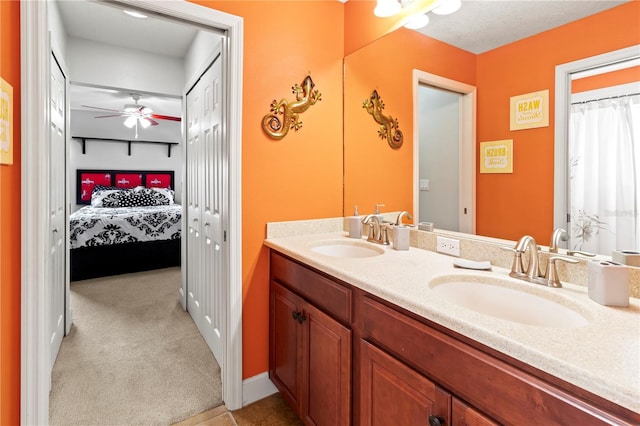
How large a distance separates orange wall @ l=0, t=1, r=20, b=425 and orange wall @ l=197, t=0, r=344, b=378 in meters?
0.86

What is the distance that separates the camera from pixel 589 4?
42.8 inches

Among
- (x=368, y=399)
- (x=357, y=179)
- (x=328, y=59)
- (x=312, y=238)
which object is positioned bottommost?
(x=368, y=399)

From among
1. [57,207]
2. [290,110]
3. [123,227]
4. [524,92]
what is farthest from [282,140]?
[123,227]

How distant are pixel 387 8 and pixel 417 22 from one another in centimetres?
21

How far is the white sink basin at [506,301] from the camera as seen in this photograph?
3.23 ft

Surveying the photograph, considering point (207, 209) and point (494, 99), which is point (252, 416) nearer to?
point (207, 209)

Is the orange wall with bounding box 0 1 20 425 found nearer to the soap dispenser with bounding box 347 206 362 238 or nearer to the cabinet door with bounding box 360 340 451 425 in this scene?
the cabinet door with bounding box 360 340 451 425

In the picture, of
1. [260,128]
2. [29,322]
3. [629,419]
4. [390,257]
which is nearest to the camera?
[629,419]

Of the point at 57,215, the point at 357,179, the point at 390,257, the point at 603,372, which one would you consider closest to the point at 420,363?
the point at 603,372

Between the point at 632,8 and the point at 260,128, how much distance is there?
157 centimetres

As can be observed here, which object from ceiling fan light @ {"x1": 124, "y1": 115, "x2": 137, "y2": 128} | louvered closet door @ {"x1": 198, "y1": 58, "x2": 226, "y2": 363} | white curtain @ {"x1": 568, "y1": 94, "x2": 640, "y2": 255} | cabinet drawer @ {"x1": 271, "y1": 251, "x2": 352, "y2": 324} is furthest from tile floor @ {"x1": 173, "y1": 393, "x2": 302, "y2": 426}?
ceiling fan light @ {"x1": 124, "y1": 115, "x2": 137, "y2": 128}

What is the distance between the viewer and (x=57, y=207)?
2.35 meters

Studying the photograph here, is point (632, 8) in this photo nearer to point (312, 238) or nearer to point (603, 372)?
point (603, 372)

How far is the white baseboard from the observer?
189 centimetres
